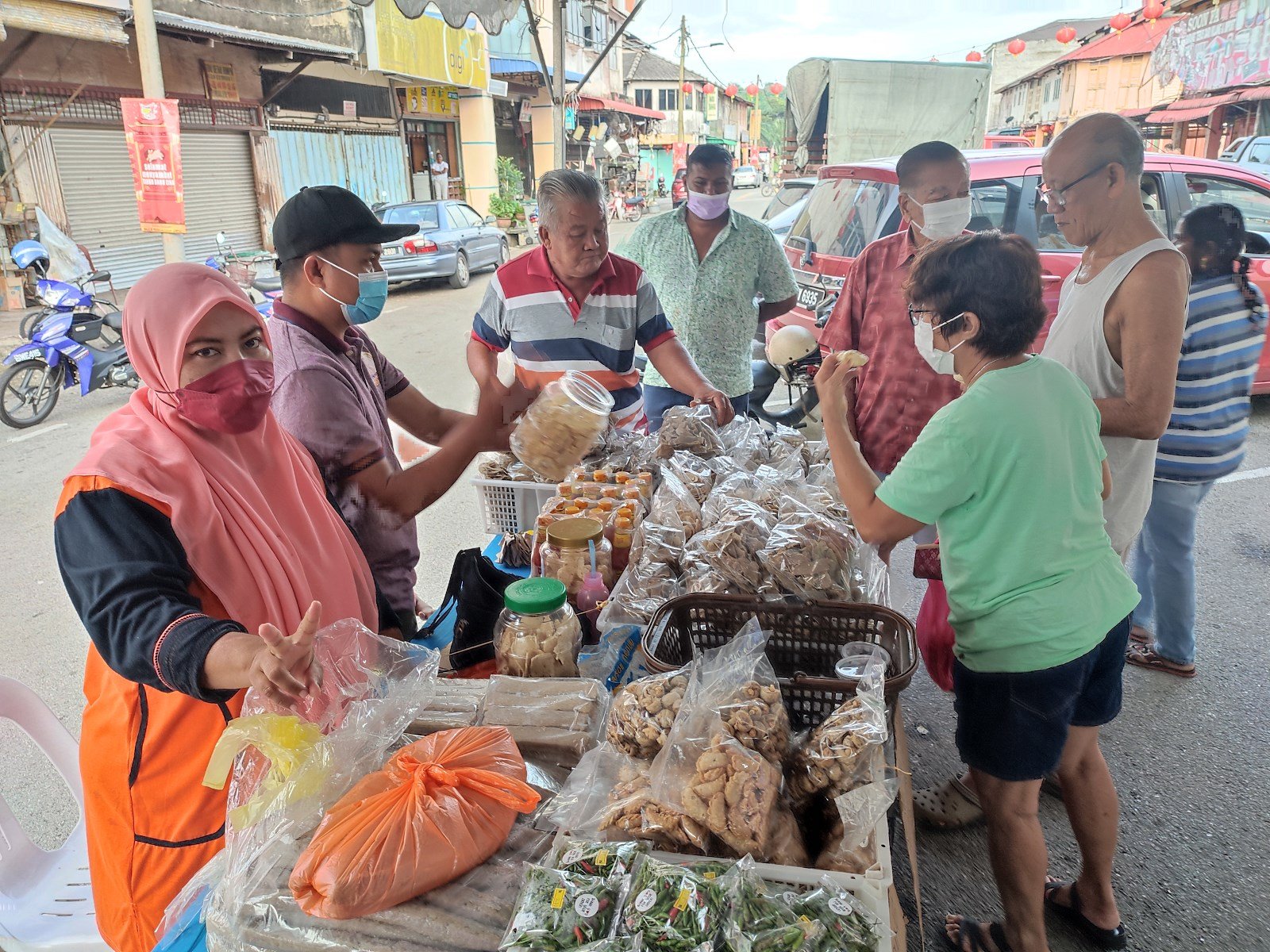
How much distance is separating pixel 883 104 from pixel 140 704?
10944mm

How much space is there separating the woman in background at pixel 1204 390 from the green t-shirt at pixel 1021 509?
5.66 feet

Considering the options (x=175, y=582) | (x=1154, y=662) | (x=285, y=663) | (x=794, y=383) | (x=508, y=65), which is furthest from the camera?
(x=508, y=65)

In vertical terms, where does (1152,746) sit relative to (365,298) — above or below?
below

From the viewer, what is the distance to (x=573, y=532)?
6.26 feet

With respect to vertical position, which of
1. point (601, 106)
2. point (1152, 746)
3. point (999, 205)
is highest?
point (601, 106)

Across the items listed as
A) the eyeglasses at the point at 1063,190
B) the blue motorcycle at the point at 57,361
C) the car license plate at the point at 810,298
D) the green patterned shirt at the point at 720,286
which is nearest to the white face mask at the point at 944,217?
the eyeglasses at the point at 1063,190

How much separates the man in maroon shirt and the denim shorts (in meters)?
1.05

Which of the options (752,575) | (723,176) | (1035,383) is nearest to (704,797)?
(752,575)

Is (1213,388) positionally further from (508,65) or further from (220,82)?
(508,65)

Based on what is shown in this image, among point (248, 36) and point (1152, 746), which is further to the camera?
point (248, 36)

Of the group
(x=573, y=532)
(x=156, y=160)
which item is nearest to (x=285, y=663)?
(x=573, y=532)

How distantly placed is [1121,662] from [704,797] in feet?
4.14

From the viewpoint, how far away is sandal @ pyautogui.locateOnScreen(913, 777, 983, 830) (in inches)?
101

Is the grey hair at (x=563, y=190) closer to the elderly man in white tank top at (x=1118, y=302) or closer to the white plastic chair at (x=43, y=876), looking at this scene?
the elderly man in white tank top at (x=1118, y=302)
